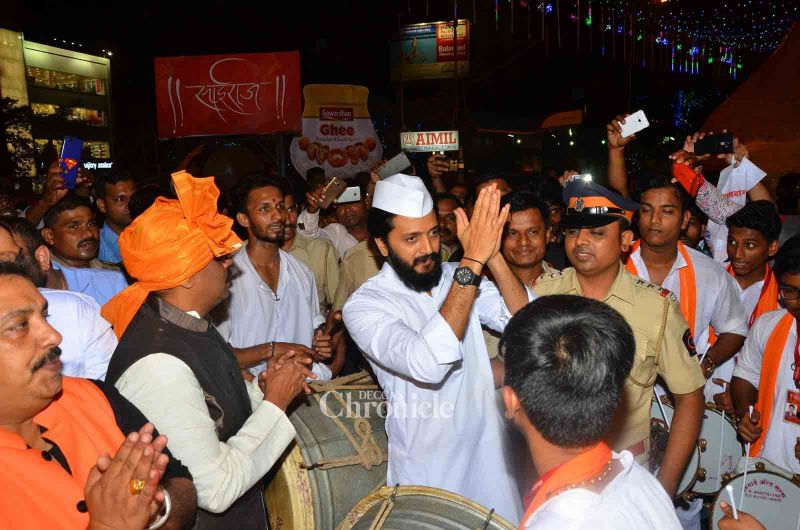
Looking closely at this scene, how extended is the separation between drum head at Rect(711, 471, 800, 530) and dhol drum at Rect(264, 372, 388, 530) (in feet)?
5.75

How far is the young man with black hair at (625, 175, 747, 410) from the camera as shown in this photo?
13.3 ft

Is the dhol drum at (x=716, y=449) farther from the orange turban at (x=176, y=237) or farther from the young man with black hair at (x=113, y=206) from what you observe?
the young man with black hair at (x=113, y=206)

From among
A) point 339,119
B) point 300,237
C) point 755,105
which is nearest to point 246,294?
point 300,237

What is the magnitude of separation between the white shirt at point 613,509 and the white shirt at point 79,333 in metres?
2.49

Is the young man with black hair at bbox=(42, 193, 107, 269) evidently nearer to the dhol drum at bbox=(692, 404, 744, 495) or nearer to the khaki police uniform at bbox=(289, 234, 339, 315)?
the khaki police uniform at bbox=(289, 234, 339, 315)

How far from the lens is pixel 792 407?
3.44 m

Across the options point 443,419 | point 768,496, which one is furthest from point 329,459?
point 768,496

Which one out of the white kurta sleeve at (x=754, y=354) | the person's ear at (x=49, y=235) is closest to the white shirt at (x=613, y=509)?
the white kurta sleeve at (x=754, y=354)

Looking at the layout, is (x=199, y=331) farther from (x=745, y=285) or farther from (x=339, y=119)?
(x=339, y=119)

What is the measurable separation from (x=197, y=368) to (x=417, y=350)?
0.87 meters

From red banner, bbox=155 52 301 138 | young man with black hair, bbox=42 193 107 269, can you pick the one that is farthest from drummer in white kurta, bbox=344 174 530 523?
red banner, bbox=155 52 301 138

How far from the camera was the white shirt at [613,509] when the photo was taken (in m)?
1.55

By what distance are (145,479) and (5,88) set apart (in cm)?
3276

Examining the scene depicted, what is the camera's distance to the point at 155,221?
2.38 m
